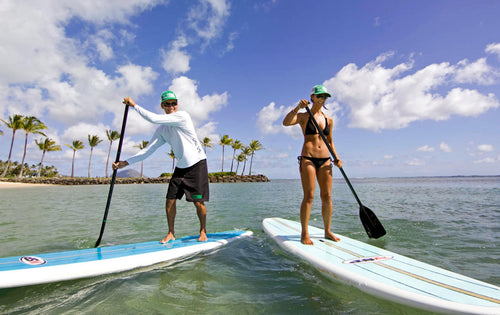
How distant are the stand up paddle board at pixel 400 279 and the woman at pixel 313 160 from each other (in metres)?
0.42

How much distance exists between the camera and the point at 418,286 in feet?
6.53

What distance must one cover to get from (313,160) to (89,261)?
297 cm

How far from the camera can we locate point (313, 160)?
346cm

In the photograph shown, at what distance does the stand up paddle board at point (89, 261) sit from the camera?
7.42 ft

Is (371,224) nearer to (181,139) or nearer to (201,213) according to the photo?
(201,213)

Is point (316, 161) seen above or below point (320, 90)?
below

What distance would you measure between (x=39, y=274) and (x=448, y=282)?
3.68 metres

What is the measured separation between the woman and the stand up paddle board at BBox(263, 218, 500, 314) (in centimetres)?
42

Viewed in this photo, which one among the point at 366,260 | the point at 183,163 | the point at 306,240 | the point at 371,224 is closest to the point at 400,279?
the point at 366,260

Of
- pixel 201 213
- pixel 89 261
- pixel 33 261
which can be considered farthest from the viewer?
pixel 201 213

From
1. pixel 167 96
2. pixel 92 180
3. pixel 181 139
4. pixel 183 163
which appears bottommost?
pixel 92 180

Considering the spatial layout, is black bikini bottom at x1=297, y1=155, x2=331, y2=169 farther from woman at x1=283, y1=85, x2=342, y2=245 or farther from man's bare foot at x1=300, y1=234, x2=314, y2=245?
man's bare foot at x1=300, y1=234, x2=314, y2=245

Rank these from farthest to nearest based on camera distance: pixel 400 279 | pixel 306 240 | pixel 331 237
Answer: pixel 331 237 < pixel 306 240 < pixel 400 279

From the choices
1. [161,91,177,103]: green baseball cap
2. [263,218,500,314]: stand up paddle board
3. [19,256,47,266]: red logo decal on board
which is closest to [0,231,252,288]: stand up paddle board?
[19,256,47,266]: red logo decal on board
